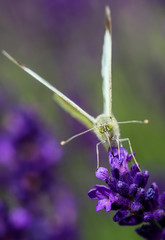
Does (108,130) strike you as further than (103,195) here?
Yes

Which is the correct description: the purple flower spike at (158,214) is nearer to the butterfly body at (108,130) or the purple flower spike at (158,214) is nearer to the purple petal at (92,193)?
the purple petal at (92,193)

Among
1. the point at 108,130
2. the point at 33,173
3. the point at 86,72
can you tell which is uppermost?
the point at 86,72

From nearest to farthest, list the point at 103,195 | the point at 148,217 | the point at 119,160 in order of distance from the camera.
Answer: the point at 148,217 → the point at 103,195 → the point at 119,160

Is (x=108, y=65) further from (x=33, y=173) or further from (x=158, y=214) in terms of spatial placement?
(x=33, y=173)

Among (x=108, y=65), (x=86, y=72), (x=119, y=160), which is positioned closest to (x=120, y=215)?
(x=119, y=160)

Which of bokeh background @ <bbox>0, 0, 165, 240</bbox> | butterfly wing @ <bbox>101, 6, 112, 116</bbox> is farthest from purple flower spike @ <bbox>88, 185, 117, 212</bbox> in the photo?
bokeh background @ <bbox>0, 0, 165, 240</bbox>

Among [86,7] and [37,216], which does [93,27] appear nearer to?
[86,7]

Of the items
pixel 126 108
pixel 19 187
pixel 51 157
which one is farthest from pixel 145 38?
pixel 19 187

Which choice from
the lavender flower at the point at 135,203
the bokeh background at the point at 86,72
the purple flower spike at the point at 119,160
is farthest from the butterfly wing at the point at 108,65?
the bokeh background at the point at 86,72

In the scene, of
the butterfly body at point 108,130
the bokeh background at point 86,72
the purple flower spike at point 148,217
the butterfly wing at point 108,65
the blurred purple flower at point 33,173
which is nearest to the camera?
the purple flower spike at point 148,217
